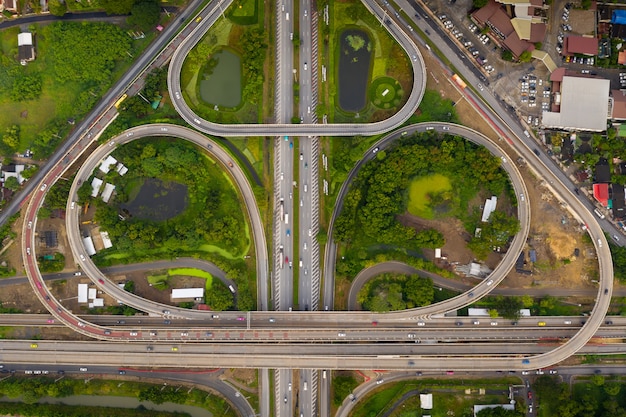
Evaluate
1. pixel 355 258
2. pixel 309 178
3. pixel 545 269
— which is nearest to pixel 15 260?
pixel 309 178

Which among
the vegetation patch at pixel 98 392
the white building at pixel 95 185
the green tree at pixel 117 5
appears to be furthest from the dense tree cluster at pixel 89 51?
the vegetation patch at pixel 98 392

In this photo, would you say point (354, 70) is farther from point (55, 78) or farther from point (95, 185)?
point (55, 78)

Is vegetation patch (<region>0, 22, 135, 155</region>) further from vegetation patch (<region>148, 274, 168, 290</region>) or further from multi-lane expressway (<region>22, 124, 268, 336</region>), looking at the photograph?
vegetation patch (<region>148, 274, 168, 290</region>)

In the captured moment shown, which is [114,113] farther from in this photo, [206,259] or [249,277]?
[249,277]

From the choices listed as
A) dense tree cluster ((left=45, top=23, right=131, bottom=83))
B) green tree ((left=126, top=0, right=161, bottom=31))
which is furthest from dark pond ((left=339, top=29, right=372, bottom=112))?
dense tree cluster ((left=45, top=23, right=131, bottom=83))

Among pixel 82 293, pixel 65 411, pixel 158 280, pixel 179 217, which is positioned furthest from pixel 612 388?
pixel 65 411
